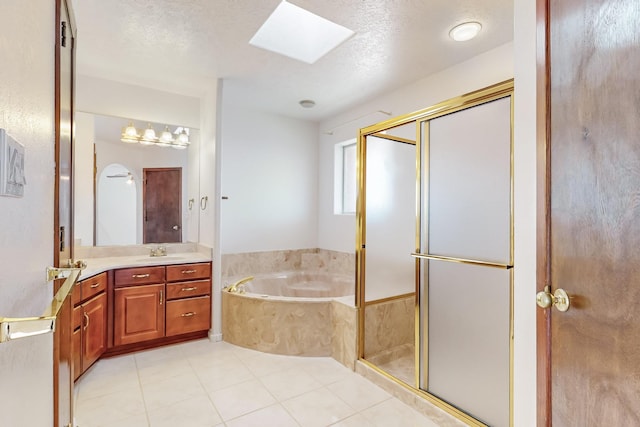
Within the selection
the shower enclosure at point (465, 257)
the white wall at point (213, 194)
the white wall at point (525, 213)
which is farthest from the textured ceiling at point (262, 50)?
the white wall at point (525, 213)

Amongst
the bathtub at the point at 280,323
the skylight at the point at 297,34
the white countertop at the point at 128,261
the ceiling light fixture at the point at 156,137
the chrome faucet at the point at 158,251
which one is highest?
the skylight at the point at 297,34

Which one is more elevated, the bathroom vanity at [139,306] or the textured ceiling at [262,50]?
the textured ceiling at [262,50]

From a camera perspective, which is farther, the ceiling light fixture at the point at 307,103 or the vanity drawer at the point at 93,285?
the ceiling light fixture at the point at 307,103

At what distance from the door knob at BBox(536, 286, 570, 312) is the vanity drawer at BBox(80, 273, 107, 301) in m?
2.84

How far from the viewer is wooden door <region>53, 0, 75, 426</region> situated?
109 centimetres

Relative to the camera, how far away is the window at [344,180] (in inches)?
163

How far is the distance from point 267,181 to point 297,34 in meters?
1.94

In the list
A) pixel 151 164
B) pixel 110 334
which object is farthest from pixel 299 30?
pixel 110 334

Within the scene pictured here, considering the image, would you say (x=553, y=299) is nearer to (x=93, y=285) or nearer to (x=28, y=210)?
(x=28, y=210)

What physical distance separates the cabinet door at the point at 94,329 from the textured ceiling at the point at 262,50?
207 cm

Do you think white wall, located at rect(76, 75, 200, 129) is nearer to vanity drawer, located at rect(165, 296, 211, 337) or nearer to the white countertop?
the white countertop

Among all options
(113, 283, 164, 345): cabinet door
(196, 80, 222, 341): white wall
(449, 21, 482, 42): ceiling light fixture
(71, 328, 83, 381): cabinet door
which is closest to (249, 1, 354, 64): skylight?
(449, 21, 482, 42): ceiling light fixture

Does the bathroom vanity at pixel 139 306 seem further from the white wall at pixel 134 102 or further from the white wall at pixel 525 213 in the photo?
the white wall at pixel 525 213

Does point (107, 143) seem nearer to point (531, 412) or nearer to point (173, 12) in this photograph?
point (173, 12)
